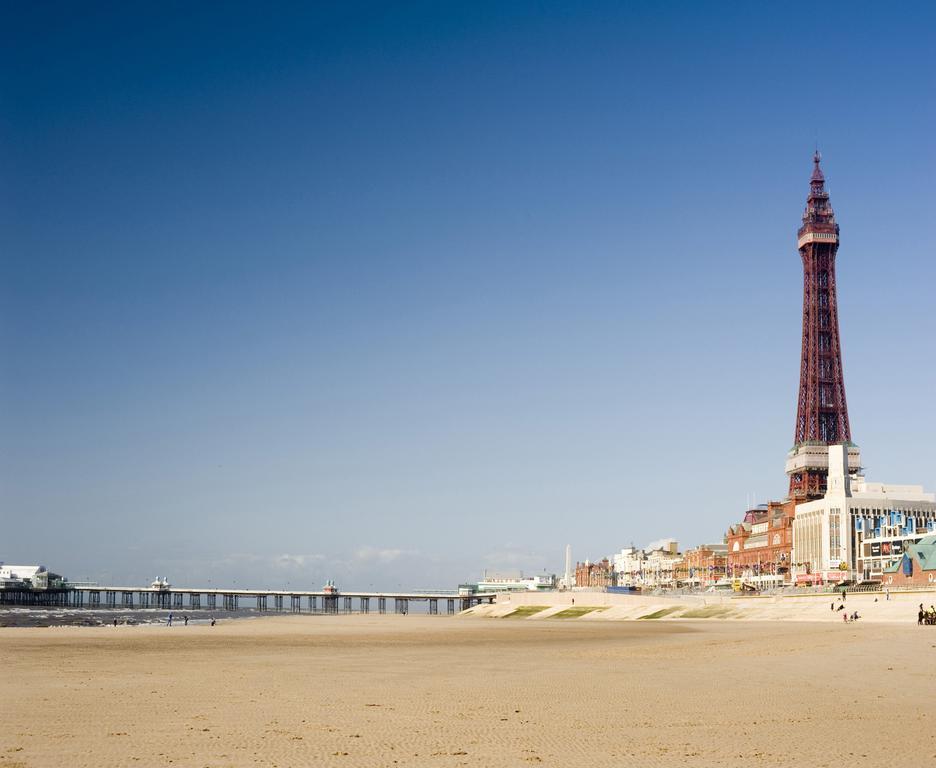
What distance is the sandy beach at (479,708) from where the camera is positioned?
15539 mm

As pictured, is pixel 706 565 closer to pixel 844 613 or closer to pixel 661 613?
pixel 661 613

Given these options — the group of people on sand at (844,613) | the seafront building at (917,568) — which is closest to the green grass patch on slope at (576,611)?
the seafront building at (917,568)

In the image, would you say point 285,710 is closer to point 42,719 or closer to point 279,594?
point 42,719

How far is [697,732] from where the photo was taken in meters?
17.4

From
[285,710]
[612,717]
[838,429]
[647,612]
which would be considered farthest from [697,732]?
[838,429]

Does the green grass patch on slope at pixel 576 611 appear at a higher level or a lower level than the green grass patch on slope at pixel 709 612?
lower

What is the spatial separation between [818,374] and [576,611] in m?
79.5

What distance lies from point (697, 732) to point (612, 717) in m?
2.35

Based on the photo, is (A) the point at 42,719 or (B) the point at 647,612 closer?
(A) the point at 42,719

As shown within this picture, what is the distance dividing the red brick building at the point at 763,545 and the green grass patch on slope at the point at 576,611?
46.9 m

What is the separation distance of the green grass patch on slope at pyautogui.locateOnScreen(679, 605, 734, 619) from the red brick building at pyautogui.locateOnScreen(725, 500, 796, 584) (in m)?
58.1

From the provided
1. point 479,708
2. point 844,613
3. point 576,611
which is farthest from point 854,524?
point 479,708

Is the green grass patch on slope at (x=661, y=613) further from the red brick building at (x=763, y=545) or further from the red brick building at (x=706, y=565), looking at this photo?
the red brick building at (x=706, y=565)

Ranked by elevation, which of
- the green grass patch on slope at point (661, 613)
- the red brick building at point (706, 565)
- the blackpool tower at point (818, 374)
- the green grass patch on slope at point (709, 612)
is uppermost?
the blackpool tower at point (818, 374)
